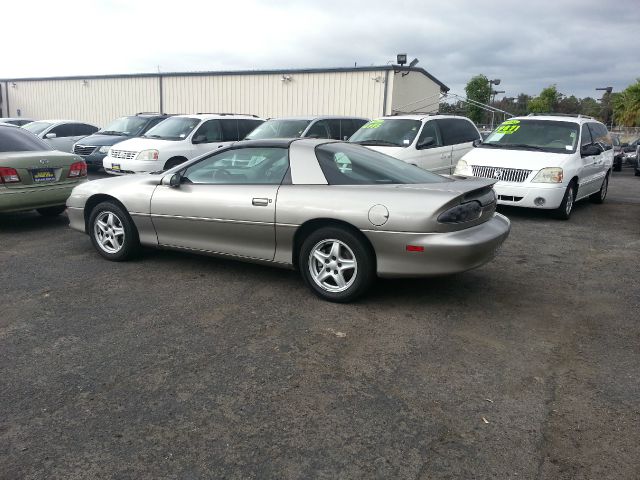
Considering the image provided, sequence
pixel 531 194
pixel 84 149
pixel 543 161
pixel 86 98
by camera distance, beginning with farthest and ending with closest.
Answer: pixel 86 98 → pixel 84 149 → pixel 543 161 → pixel 531 194

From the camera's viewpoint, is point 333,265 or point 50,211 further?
point 50,211

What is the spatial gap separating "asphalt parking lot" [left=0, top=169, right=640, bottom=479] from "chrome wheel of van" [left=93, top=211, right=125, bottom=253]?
0.81 ft

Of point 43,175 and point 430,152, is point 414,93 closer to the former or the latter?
point 430,152

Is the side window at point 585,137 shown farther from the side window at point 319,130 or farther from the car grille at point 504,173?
the side window at point 319,130

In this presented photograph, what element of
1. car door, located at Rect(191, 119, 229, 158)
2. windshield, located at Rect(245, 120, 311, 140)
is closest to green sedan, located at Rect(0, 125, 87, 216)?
car door, located at Rect(191, 119, 229, 158)

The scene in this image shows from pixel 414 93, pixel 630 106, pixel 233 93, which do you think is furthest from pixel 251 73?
pixel 630 106

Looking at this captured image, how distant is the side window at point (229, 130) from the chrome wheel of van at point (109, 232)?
6.97 meters

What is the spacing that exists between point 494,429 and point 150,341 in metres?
2.36

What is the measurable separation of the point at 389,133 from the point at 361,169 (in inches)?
237

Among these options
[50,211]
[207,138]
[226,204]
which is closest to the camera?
[226,204]

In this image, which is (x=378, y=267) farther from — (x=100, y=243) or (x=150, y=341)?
(x=100, y=243)

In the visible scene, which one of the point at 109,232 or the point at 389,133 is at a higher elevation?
the point at 389,133

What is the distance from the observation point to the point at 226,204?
5156mm

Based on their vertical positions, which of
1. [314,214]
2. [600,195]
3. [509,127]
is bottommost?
[600,195]
